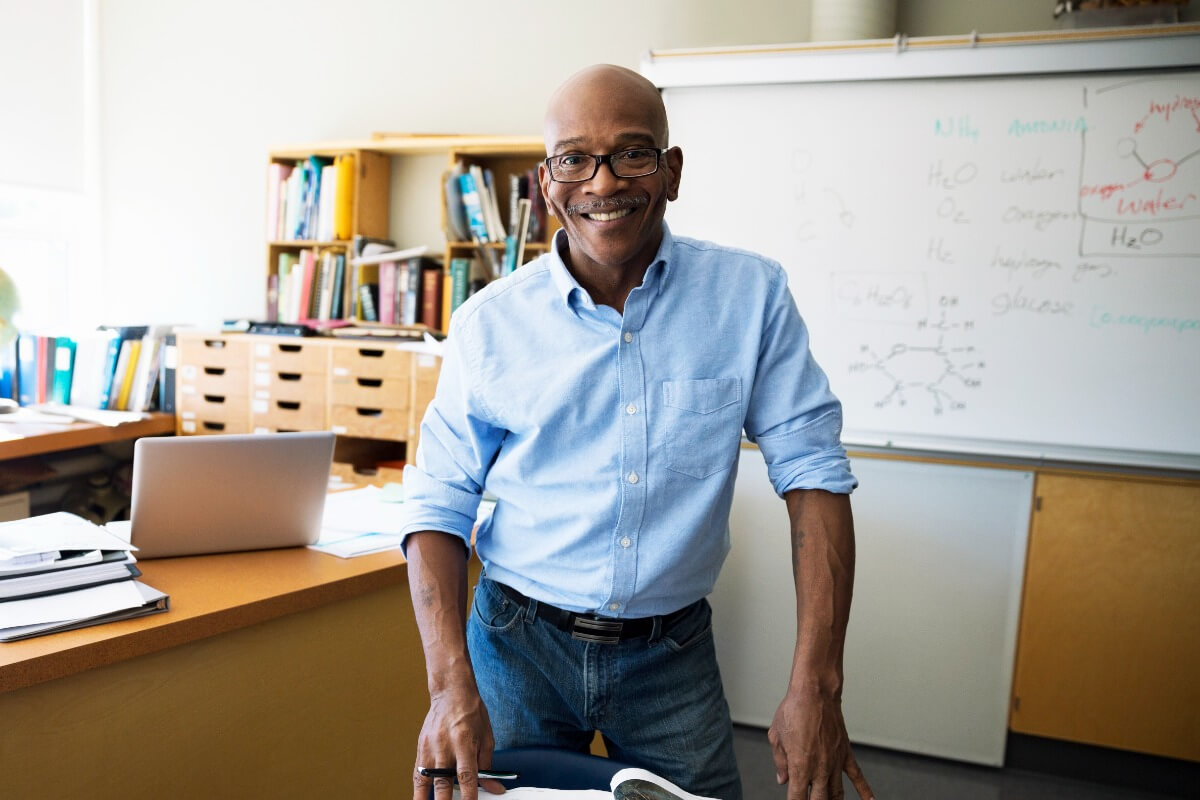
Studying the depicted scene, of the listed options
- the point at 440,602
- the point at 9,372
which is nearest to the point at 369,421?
the point at 9,372

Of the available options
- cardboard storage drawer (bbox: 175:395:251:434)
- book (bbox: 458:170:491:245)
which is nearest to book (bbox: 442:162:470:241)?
book (bbox: 458:170:491:245)

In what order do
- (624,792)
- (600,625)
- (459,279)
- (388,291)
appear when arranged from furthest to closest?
(388,291), (459,279), (600,625), (624,792)

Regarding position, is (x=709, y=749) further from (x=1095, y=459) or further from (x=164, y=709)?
(x=1095, y=459)

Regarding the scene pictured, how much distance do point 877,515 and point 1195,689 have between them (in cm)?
96

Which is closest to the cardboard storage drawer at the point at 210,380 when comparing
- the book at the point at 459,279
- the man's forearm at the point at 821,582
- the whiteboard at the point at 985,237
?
the book at the point at 459,279

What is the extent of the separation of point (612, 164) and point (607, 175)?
2 cm

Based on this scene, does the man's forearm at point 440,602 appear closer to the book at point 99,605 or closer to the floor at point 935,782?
the book at point 99,605

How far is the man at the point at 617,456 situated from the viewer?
1144mm

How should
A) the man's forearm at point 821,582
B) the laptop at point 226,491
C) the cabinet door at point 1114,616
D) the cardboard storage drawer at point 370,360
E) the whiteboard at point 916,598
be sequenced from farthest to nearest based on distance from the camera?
the cardboard storage drawer at point 370,360
the whiteboard at point 916,598
the cabinet door at point 1114,616
the laptop at point 226,491
the man's forearm at point 821,582

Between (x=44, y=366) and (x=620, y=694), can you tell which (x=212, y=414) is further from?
(x=620, y=694)

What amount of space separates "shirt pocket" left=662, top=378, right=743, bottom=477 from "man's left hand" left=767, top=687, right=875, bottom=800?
30cm

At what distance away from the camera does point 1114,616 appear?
8.57 ft

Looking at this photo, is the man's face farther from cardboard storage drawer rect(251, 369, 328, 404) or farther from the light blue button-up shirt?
cardboard storage drawer rect(251, 369, 328, 404)

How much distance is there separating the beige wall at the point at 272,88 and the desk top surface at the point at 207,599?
2227mm
